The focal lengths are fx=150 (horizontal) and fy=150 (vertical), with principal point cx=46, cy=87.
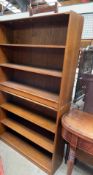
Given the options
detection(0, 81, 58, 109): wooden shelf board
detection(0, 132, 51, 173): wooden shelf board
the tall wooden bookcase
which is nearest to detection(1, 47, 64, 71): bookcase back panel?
the tall wooden bookcase

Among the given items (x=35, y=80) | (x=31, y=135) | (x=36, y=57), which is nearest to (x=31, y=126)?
(x=31, y=135)

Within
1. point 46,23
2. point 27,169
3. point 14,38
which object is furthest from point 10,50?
point 27,169

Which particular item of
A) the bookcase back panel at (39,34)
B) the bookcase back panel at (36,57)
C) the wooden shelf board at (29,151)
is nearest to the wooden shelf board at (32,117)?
the wooden shelf board at (29,151)

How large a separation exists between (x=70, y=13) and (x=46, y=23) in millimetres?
555

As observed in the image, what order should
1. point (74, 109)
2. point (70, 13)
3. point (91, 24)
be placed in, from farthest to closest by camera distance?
1. point (91, 24)
2. point (74, 109)
3. point (70, 13)

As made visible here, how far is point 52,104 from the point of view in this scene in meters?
1.62

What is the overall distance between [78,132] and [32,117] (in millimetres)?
872

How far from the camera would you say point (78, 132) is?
1276 millimetres

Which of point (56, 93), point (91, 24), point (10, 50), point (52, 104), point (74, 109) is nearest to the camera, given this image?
point (52, 104)

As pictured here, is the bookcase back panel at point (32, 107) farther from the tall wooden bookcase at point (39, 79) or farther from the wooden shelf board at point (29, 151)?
the wooden shelf board at point (29, 151)

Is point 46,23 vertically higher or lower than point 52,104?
higher

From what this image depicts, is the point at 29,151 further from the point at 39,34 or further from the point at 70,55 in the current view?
the point at 39,34

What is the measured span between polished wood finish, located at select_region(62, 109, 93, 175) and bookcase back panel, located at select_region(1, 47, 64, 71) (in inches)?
25.9

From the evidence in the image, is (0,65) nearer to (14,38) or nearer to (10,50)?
(10,50)
